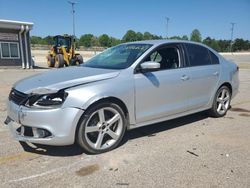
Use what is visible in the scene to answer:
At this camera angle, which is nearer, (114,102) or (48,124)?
(48,124)

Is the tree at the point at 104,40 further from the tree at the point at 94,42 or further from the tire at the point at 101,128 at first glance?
the tire at the point at 101,128

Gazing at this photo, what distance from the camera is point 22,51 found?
22.3 metres

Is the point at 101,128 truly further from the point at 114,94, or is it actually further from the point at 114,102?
the point at 114,94

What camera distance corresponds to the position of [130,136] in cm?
473

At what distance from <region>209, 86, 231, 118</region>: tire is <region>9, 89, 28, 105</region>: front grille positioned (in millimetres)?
3755

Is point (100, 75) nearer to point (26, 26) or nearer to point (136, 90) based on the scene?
point (136, 90)

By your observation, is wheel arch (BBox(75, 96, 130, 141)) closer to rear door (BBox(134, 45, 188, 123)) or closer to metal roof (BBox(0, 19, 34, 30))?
rear door (BBox(134, 45, 188, 123))

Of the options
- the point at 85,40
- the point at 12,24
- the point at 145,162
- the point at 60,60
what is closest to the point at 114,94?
the point at 145,162

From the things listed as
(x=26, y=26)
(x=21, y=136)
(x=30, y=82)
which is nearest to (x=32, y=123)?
(x=21, y=136)

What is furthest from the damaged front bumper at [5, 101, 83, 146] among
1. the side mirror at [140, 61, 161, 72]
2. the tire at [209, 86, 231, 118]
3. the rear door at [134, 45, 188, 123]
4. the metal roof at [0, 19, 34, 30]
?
the metal roof at [0, 19, 34, 30]

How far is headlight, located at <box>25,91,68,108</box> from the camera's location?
3592 millimetres

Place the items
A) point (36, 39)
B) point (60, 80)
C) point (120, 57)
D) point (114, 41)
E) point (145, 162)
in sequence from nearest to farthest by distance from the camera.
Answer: point (145, 162) → point (60, 80) → point (120, 57) → point (114, 41) → point (36, 39)

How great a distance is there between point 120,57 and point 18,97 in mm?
1840

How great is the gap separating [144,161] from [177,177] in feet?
1.86
